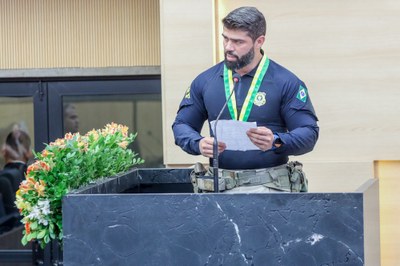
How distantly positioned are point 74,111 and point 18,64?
25.5 inches

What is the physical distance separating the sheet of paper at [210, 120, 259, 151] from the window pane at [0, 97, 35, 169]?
4818mm

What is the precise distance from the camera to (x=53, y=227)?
180 inches

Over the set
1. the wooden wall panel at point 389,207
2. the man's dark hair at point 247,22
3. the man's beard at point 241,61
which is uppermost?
the man's dark hair at point 247,22

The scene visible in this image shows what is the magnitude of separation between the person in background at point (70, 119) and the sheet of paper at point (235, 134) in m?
4.60

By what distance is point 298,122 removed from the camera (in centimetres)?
483

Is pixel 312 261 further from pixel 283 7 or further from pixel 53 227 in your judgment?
pixel 283 7

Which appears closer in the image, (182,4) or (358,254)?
(358,254)

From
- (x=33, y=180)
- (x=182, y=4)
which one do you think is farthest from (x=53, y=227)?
(x=182, y=4)

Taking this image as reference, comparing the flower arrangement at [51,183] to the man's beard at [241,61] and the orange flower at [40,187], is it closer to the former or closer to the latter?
the orange flower at [40,187]

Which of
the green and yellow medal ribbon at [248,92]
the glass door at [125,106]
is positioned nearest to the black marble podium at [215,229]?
the green and yellow medal ribbon at [248,92]

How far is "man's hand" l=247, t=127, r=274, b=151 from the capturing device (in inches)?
173

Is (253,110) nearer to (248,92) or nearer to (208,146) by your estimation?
(248,92)

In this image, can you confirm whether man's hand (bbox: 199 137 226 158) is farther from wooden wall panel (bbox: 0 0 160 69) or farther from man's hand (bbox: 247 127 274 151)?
wooden wall panel (bbox: 0 0 160 69)

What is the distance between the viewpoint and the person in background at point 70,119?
8.98 m
